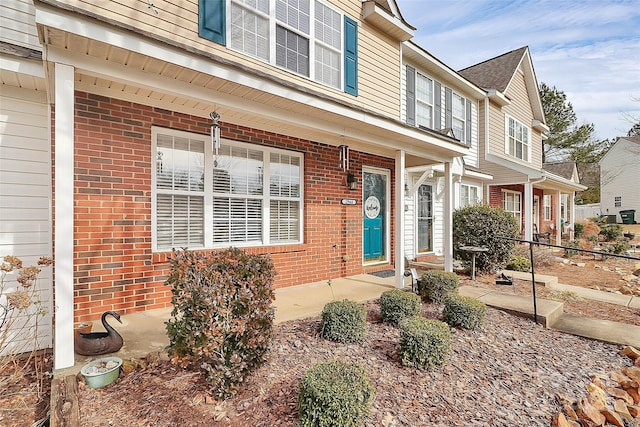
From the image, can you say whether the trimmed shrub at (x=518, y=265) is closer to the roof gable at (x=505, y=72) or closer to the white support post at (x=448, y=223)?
the white support post at (x=448, y=223)

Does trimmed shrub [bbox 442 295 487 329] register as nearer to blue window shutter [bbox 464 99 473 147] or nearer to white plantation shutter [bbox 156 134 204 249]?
white plantation shutter [bbox 156 134 204 249]

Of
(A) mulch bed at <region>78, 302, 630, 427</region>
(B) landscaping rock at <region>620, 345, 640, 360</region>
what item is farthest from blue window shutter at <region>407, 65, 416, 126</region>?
(B) landscaping rock at <region>620, 345, 640, 360</region>

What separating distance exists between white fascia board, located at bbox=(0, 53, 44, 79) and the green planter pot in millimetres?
2848

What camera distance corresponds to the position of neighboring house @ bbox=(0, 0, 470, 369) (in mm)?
2871

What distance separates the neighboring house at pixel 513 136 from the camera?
39.2 ft

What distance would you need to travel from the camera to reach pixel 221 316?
2365 millimetres

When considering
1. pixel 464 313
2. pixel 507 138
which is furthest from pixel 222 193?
pixel 507 138

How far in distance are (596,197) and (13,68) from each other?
4701 centimetres

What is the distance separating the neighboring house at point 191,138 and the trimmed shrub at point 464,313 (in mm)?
1810

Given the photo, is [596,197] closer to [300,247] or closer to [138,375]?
[300,247]

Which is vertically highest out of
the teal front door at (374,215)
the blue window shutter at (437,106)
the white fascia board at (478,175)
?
the blue window shutter at (437,106)

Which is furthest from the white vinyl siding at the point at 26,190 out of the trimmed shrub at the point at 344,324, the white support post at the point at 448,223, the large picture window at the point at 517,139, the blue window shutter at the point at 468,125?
the large picture window at the point at 517,139

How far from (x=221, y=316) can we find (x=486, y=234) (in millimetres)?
7133

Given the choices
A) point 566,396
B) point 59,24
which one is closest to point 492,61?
point 566,396
